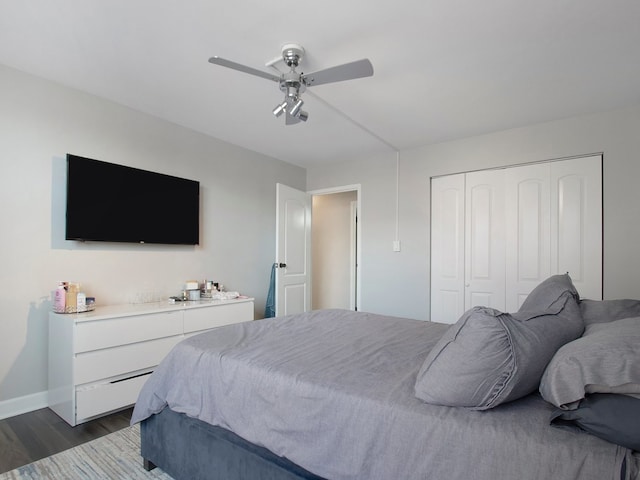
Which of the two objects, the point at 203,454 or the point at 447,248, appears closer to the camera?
the point at 203,454

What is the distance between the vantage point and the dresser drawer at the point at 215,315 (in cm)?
306

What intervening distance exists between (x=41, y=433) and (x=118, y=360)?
57cm

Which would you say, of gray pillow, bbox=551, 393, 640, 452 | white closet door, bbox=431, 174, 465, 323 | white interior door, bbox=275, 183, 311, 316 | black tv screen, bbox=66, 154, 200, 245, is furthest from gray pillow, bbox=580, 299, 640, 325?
black tv screen, bbox=66, 154, 200, 245

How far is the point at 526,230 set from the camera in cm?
351

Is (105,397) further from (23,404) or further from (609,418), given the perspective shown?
(609,418)

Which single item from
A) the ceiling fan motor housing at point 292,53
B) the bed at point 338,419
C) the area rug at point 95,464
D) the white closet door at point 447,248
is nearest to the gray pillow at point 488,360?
the bed at point 338,419

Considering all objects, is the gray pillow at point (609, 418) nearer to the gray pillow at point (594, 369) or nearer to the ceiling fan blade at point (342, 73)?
the gray pillow at point (594, 369)

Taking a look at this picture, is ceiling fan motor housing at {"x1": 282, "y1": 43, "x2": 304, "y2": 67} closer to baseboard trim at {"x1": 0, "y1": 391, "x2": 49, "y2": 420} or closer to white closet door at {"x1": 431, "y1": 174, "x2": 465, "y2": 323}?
white closet door at {"x1": 431, "y1": 174, "x2": 465, "y2": 323}

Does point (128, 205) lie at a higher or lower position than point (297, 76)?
lower

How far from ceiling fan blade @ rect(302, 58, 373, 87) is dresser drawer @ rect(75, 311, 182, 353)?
6.92 feet

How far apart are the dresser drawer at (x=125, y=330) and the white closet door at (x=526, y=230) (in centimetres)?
323

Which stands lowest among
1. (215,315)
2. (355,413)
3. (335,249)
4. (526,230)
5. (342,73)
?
(215,315)

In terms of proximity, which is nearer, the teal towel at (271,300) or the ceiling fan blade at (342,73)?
the ceiling fan blade at (342,73)

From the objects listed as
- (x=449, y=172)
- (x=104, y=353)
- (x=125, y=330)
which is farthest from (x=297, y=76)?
(x=449, y=172)
